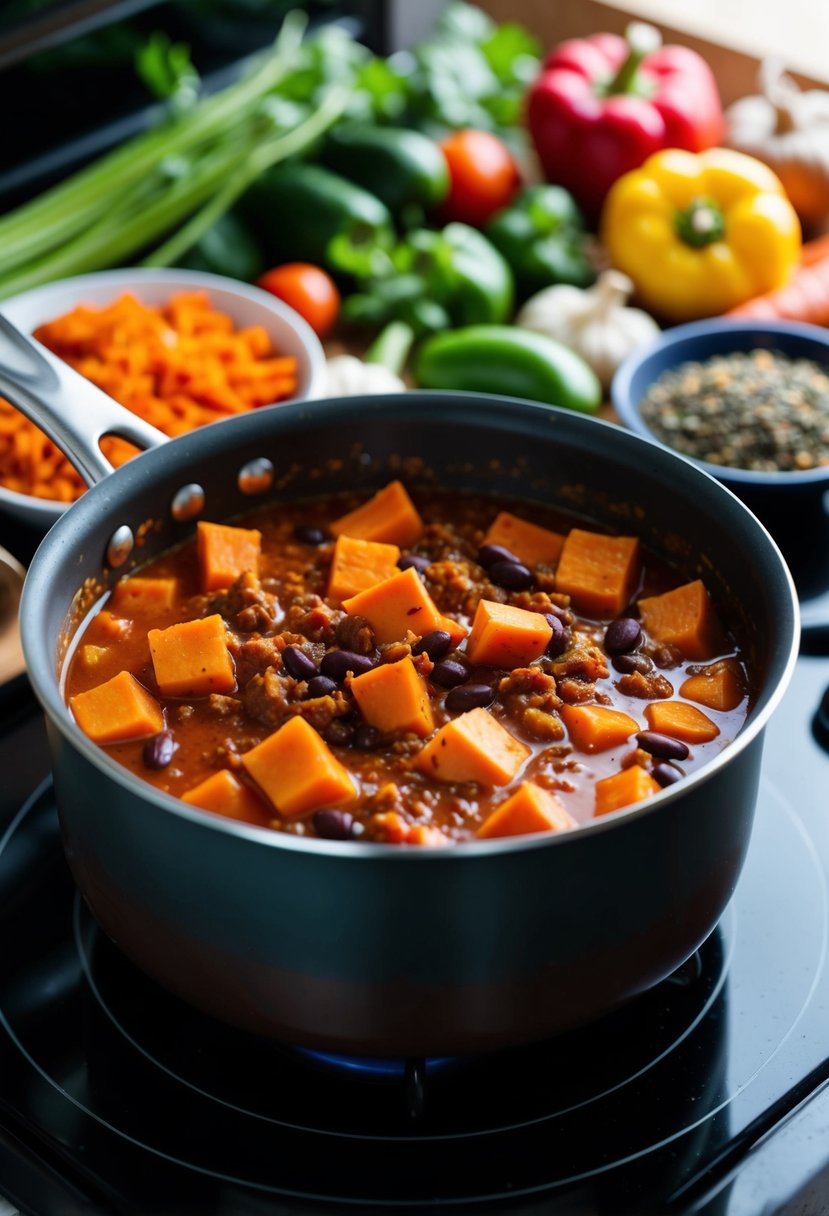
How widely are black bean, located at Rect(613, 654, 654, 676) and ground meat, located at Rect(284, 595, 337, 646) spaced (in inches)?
13.9

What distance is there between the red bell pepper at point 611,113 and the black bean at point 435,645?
1.91 metres

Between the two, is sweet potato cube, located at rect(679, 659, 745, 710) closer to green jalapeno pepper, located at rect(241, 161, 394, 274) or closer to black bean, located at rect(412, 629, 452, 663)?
black bean, located at rect(412, 629, 452, 663)

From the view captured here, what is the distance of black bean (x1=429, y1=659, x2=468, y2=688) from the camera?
5.25ft

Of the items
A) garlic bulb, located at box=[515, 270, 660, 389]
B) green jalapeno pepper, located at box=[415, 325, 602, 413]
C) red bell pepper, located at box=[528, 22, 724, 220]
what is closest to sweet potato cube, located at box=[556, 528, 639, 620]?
green jalapeno pepper, located at box=[415, 325, 602, 413]

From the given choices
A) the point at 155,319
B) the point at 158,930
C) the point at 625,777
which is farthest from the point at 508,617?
the point at 155,319

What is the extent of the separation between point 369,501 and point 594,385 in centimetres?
81

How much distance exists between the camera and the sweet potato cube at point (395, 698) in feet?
5.02

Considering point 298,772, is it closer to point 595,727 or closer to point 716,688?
point 595,727

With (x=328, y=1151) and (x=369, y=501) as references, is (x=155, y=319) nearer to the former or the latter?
(x=369, y=501)

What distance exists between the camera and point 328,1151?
137 cm

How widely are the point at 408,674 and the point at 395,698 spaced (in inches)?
1.3

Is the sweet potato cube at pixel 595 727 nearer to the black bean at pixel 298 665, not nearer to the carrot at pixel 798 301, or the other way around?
the black bean at pixel 298 665

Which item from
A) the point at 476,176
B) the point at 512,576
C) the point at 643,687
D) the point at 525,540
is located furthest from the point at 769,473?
the point at 476,176

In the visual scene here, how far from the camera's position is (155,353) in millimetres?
2459
